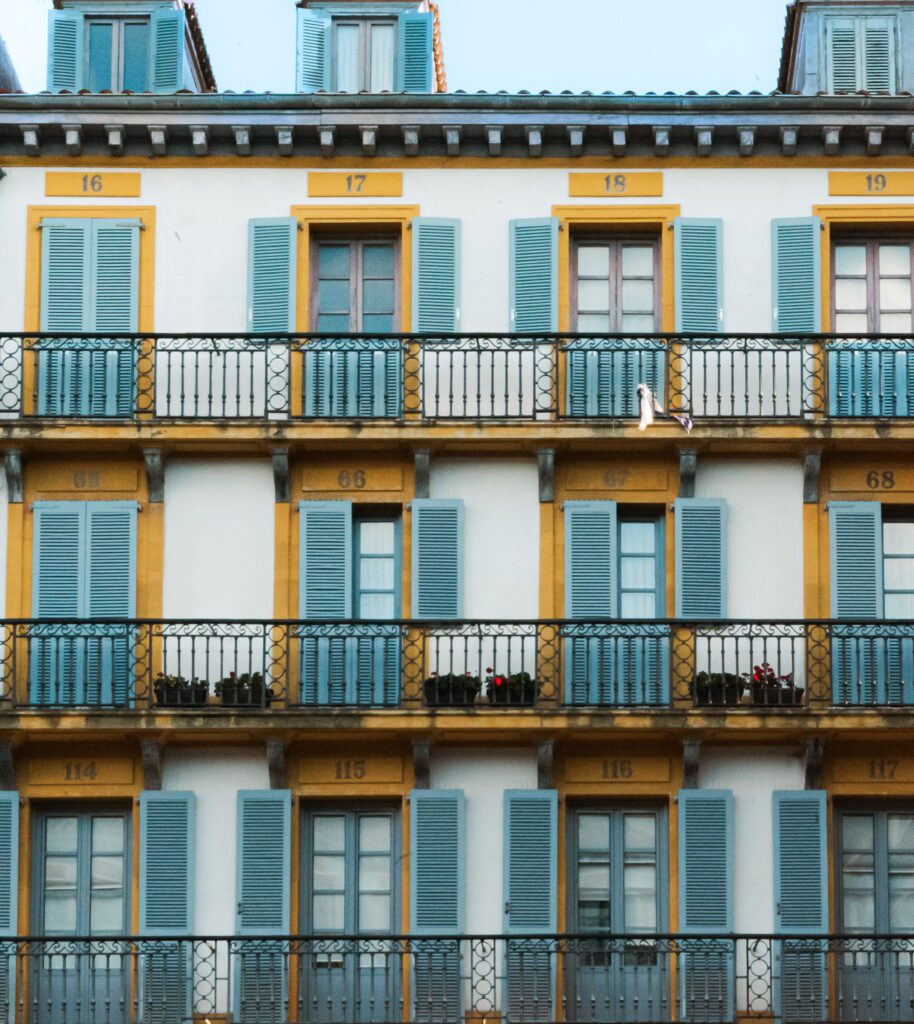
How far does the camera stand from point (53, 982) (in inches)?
1179

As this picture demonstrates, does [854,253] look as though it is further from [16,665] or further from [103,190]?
[16,665]

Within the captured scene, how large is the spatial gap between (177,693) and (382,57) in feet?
27.9

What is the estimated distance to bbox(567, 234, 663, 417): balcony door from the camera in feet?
104

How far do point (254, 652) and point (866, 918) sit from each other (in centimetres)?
743

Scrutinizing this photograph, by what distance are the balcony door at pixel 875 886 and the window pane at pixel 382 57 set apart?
10.4 metres

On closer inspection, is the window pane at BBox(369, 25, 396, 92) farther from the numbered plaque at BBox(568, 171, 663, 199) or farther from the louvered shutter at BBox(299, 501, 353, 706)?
the louvered shutter at BBox(299, 501, 353, 706)

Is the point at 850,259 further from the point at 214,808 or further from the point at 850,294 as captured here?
the point at 214,808

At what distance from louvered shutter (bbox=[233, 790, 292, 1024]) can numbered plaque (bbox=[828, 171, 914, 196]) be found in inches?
377

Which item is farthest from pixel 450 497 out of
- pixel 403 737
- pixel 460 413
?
pixel 403 737

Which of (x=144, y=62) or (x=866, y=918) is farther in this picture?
(x=144, y=62)

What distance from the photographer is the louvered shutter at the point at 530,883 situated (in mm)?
29766

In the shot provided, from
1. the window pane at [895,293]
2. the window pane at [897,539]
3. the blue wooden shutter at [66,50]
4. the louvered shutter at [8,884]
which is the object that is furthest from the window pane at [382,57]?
the louvered shutter at [8,884]

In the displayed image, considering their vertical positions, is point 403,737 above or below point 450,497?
below

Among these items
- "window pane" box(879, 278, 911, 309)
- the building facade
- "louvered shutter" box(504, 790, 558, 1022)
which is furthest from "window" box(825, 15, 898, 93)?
"louvered shutter" box(504, 790, 558, 1022)
